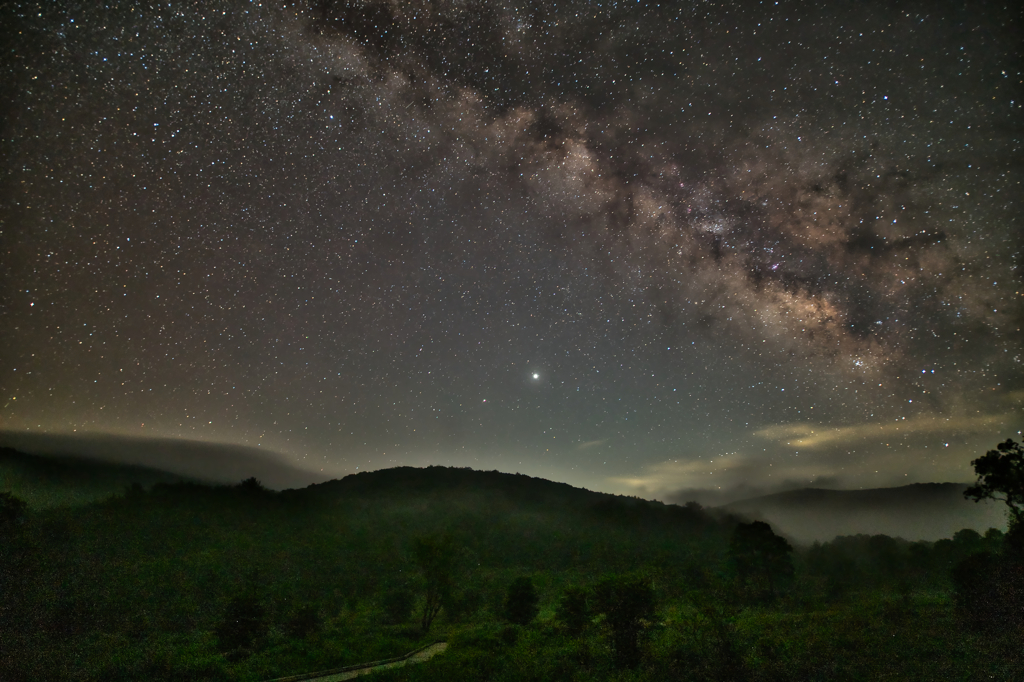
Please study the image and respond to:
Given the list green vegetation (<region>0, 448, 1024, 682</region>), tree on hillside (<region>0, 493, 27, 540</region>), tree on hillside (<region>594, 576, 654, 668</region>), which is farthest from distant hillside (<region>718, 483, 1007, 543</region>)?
tree on hillside (<region>0, 493, 27, 540</region>)

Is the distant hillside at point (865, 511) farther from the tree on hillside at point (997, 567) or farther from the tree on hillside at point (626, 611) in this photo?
the tree on hillside at point (626, 611)

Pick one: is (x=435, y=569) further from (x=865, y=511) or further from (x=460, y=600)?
(x=865, y=511)

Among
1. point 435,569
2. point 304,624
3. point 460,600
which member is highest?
point 435,569

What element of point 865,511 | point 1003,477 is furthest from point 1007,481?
point 865,511

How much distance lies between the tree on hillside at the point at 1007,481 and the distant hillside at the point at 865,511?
110m

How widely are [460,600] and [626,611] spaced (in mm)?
22976

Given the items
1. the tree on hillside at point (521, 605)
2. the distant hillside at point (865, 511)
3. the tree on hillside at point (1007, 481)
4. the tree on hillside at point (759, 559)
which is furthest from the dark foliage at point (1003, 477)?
the distant hillside at point (865, 511)

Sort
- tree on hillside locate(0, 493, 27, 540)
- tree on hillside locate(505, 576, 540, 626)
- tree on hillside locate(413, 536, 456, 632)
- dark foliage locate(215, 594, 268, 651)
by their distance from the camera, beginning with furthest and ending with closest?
tree on hillside locate(0, 493, 27, 540) < tree on hillside locate(413, 536, 456, 632) < tree on hillside locate(505, 576, 540, 626) < dark foliage locate(215, 594, 268, 651)

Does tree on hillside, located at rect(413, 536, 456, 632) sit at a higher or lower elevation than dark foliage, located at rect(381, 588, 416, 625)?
higher

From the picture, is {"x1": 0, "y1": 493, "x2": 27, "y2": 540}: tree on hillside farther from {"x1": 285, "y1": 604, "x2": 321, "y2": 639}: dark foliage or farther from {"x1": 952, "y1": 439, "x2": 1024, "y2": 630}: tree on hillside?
{"x1": 952, "y1": 439, "x2": 1024, "y2": 630}: tree on hillside

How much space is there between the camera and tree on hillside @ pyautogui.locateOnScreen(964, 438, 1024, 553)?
2956 centimetres

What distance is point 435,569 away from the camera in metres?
37.5

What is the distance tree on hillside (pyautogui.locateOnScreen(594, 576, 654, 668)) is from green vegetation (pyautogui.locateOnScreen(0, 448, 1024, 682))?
0.09m

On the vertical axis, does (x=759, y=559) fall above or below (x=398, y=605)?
above
